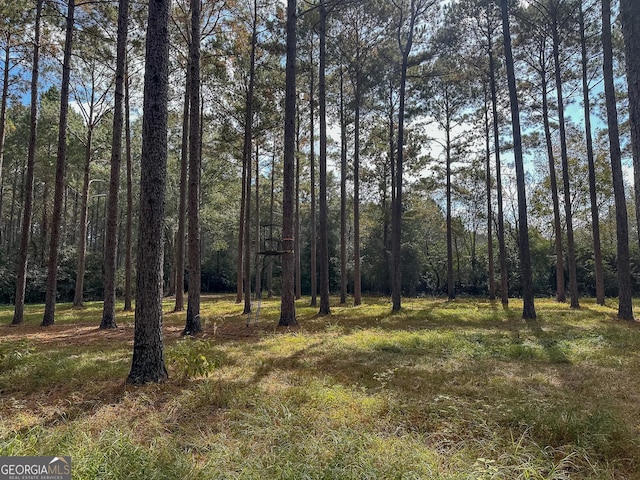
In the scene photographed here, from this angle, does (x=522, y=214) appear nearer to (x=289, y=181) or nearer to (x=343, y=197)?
(x=289, y=181)

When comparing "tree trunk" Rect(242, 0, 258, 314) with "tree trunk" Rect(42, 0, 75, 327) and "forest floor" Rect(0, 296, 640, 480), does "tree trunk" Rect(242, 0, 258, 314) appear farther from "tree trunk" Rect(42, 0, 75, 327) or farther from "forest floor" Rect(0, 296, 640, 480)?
"tree trunk" Rect(42, 0, 75, 327)

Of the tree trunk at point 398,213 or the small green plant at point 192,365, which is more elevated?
the tree trunk at point 398,213

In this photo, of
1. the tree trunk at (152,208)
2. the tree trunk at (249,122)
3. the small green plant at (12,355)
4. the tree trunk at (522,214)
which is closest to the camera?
the tree trunk at (152,208)

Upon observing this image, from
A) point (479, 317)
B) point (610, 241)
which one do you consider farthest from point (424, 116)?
point (610, 241)

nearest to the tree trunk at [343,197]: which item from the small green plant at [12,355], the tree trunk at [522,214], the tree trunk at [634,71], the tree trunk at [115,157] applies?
the tree trunk at [522,214]

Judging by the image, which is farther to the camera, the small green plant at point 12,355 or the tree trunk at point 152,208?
the small green plant at point 12,355

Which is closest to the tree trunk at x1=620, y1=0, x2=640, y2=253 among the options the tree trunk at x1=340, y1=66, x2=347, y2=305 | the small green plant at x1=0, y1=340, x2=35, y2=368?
the small green plant at x1=0, y1=340, x2=35, y2=368

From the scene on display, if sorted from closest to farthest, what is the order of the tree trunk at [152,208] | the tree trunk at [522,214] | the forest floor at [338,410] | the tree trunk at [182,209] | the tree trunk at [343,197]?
the forest floor at [338,410], the tree trunk at [152,208], the tree trunk at [522,214], the tree trunk at [182,209], the tree trunk at [343,197]

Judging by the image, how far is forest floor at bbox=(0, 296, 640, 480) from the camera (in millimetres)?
2281

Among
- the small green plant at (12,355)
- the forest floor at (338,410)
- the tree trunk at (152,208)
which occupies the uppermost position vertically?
the tree trunk at (152,208)

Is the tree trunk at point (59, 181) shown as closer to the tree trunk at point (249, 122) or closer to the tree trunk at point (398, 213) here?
the tree trunk at point (249, 122)

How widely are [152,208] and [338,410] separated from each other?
3.10 m

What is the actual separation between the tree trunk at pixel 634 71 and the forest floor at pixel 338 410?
104 inches

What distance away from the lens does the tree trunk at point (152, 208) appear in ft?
14.0
